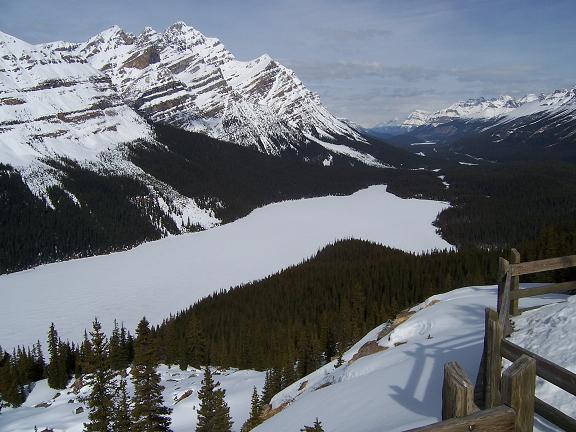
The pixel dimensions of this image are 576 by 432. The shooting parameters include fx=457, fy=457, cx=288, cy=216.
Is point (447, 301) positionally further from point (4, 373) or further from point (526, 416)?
point (4, 373)

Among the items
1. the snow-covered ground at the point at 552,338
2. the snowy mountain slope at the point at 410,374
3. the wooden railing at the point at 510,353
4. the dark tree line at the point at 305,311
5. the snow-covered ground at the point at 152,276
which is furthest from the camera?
the snow-covered ground at the point at 152,276

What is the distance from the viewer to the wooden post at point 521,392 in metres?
4.00

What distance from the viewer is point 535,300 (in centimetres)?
1731

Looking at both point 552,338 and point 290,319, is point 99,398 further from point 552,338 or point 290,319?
point 290,319

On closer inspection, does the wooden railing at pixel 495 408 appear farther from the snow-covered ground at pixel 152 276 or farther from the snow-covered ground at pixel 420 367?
the snow-covered ground at pixel 152 276

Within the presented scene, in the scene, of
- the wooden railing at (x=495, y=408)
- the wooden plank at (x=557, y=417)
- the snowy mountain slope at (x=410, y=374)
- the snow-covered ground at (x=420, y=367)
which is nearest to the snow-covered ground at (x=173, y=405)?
the snow-covered ground at (x=420, y=367)

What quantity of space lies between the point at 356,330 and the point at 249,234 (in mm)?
142869

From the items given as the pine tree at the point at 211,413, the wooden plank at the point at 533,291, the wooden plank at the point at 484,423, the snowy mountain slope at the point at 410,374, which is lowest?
the pine tree at the point at 211,413

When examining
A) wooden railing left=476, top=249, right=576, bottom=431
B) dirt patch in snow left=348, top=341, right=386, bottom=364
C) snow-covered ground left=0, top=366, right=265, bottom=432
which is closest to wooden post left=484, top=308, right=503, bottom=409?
wooden railing left=476, top=249, right=576, bottom=431

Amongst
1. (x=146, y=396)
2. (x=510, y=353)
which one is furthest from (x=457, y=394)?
(x=146, y=396)

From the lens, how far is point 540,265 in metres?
11.7

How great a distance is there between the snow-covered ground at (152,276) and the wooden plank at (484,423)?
333ft

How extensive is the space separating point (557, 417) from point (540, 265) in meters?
7.00

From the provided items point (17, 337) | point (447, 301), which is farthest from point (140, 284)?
point (447, 301)
